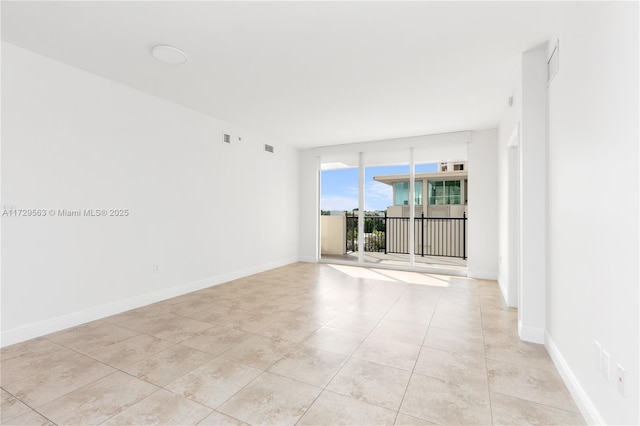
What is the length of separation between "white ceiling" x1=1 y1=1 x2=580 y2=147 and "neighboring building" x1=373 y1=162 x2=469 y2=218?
3461 millimetres

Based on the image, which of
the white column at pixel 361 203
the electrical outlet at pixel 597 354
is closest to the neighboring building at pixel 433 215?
the white column at pixel 361 203

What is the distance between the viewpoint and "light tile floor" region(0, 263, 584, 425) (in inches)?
66.4

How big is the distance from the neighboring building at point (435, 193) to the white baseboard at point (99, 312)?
468cm

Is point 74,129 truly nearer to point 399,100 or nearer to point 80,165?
point 80,165

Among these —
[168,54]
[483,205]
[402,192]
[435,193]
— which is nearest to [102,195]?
[168,54]

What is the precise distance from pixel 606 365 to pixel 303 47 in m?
2.95

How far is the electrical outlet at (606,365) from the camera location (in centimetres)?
139

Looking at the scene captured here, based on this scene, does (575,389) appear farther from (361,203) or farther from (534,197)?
(361,203)

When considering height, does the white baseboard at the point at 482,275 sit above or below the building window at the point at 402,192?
below

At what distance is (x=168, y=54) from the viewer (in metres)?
2.73

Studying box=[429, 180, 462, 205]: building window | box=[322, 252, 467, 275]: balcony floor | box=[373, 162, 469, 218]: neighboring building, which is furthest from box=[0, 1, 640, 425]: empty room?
box=[429, 180, 462, 205]: building window

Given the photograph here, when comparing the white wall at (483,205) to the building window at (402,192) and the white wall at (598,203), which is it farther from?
the white wall at (598,203)

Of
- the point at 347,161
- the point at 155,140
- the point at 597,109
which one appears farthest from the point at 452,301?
the point at 155,140

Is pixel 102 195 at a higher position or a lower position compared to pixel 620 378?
higher
